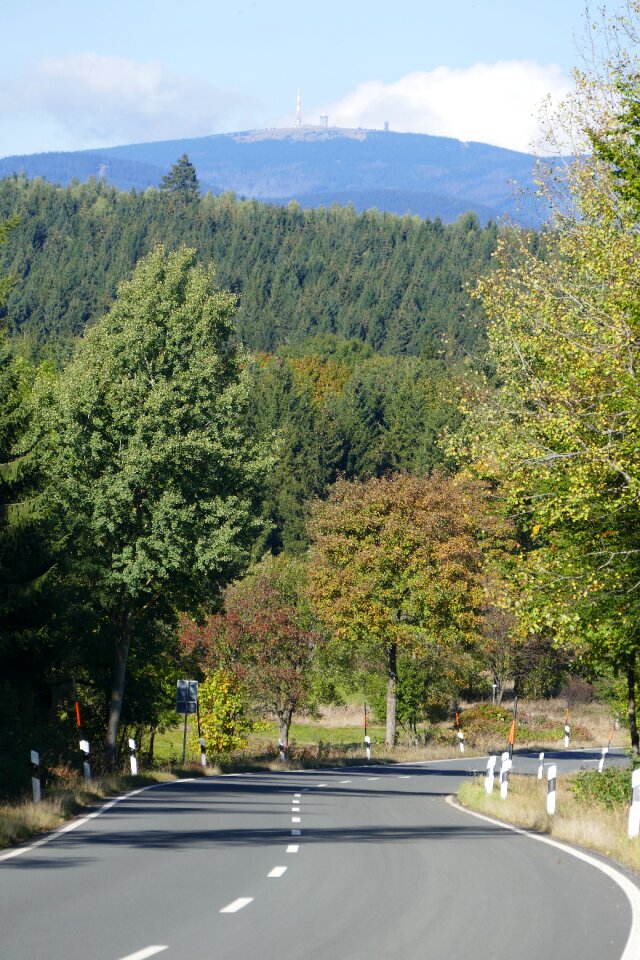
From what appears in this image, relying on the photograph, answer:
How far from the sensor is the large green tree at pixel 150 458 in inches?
1396

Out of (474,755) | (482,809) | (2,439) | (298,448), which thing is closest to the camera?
(482,809)

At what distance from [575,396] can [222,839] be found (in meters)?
8.55

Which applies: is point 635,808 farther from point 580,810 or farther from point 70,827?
point 70,827

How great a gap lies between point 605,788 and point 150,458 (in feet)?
54.3

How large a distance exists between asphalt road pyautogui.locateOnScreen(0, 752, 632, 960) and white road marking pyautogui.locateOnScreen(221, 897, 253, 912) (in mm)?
16

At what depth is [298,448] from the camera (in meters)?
139

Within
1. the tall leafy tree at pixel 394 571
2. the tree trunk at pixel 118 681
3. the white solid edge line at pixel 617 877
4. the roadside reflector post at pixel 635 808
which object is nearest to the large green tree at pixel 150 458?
the tree trunk at pixel 118 681

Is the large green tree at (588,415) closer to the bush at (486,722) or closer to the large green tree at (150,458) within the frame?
the large green tree at (150,458)

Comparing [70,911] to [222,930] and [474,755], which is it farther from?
[474,755]

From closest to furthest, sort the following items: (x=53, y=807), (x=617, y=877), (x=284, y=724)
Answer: (x=617, y=877) → (x=53, y=807) → (x=284, y=724)

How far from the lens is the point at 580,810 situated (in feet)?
69.2

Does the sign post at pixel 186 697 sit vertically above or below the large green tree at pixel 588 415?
below

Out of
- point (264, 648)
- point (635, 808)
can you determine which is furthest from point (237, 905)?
point (264, 648)

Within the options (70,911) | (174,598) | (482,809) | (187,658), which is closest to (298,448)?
(187,658)
